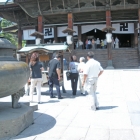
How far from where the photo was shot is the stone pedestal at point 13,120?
3695 millimetres

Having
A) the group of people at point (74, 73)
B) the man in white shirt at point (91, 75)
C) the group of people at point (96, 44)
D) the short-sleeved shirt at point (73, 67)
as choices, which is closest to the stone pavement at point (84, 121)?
the man in white shirt at point (91, 75)

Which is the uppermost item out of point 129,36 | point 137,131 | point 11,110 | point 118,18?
point 118,18

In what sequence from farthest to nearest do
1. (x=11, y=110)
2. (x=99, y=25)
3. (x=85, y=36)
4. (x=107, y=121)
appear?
(x=85, y=36)
(x=99, y=25)
(x=107, y=121)
(x=11, y=110)

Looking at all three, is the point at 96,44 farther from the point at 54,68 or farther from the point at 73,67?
the point at 54,68

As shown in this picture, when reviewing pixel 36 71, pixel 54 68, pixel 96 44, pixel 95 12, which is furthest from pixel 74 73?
pixel 96 44

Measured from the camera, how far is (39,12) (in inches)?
809

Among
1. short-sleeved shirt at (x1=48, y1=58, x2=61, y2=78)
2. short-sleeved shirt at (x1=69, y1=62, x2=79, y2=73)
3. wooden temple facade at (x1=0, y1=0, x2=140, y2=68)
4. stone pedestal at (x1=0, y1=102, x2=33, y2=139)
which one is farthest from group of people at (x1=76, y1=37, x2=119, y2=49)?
stone pedestal at (x1=0, y1=102, x2=33, y2=139)

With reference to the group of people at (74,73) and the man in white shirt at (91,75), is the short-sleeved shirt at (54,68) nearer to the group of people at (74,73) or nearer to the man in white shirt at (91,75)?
the group of people at (74,73)

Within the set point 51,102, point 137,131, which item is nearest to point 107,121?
point 137,131

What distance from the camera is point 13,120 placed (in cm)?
377

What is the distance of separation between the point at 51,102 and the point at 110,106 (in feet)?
6.16

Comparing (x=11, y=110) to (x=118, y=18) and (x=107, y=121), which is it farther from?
(x=118, y=18)

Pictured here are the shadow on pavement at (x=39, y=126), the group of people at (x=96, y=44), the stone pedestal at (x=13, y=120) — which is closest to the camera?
the stone pedestal at (x=13, y=120)

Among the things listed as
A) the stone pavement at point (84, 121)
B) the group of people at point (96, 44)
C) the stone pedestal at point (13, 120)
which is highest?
the group of people at point (96, 44)
